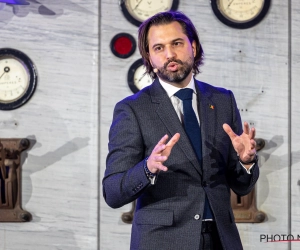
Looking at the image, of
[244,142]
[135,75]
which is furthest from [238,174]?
[135,75]

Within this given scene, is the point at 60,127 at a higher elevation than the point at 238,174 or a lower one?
higher

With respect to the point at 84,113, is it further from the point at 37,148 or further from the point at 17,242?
the point at 17,242

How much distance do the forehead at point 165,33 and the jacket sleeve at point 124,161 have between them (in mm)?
220

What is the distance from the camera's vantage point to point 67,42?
316 cm

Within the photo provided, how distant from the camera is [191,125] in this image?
1.85 meters

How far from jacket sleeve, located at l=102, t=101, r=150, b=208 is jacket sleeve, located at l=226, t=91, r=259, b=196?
0.90 feet

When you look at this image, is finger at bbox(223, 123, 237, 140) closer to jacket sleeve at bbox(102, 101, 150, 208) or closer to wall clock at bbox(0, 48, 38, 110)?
jacket sleeve at bbox(102, 101, 150, 208)

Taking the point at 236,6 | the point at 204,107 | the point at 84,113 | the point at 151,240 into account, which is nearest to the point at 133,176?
the point at 151,240

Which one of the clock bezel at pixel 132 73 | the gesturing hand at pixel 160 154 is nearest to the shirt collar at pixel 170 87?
the gesturing hand at pixel 160 154

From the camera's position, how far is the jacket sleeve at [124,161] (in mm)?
1741

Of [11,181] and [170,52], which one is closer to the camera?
[170,52]

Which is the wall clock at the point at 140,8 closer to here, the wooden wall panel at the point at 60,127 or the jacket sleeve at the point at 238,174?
the wooden wall panel at the point at 60,127

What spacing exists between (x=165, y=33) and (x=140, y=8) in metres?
1.27

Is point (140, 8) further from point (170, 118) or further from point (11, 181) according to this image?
point (170, 118)
